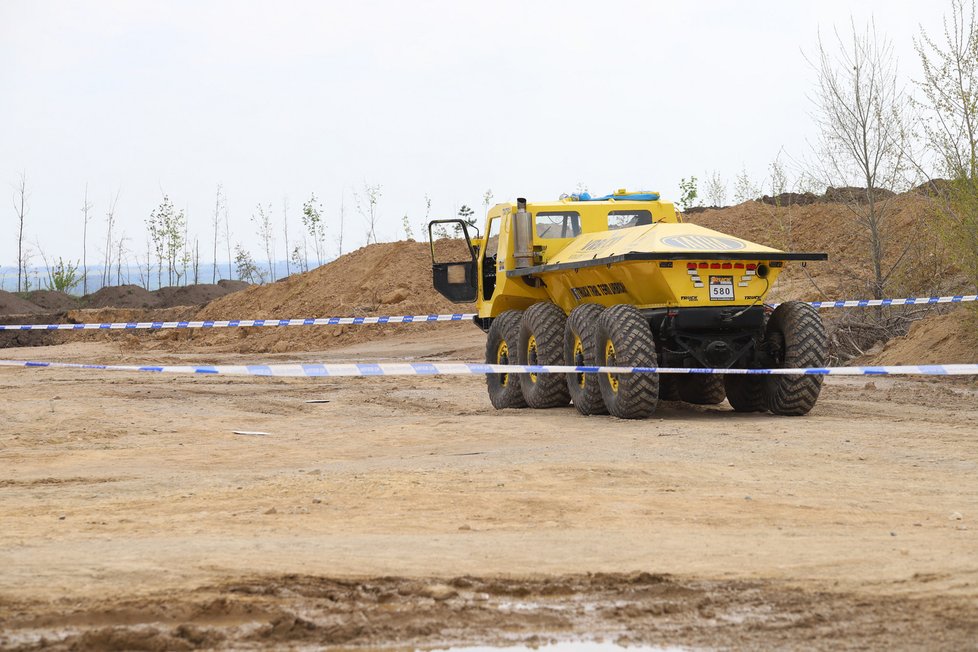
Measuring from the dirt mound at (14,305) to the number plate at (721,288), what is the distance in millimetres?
37879

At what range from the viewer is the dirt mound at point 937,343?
687 inches

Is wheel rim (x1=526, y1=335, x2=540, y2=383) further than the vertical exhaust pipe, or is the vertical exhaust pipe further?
the vertical exhaust pipe

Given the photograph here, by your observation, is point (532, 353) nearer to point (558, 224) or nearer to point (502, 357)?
point (502, 357)

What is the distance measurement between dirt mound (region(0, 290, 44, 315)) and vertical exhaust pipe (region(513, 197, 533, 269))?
3509 centimetres

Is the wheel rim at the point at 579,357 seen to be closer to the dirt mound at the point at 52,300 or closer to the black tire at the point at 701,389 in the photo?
the black tire at the point at 701,389

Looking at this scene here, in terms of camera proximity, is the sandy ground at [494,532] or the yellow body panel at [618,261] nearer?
the sandy ground at [494,532]

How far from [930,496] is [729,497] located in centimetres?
131

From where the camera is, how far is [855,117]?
68.8 feet

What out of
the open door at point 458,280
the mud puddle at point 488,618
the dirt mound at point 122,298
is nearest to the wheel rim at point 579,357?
the open door at point 458,280

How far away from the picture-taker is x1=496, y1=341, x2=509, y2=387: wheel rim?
1494 cm

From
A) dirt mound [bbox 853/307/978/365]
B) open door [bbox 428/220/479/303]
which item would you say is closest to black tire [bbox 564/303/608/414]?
open door [bbox 428/220/479/303]

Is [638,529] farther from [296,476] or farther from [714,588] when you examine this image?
[296,476]

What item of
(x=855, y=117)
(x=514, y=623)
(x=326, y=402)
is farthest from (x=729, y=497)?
(x=855, y=117)

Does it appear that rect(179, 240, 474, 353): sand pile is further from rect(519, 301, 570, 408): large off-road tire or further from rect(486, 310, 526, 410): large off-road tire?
rect(519, 301, 570, 408): large off-road tire
